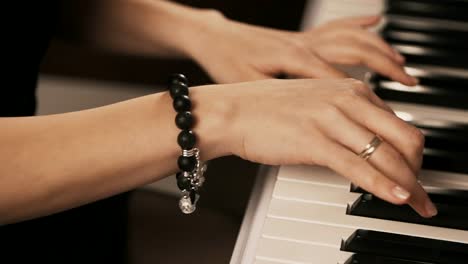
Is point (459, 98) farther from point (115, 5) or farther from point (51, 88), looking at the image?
point (51, 88)

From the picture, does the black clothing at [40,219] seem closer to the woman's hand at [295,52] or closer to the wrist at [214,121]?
the woman's hand at [295,52]

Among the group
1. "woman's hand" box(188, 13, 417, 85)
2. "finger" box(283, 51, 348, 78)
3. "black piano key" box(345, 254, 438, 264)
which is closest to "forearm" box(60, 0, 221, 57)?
"woman's hand" box(188, 13, 417, 85)

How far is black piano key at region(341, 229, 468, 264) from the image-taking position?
2.42 ft

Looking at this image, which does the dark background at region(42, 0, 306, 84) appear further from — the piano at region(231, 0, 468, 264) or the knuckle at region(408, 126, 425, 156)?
the knuckle at region(408, 126, 425, 156)

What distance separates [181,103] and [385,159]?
0.70ft

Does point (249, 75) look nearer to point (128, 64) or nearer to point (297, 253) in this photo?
point (297, 253)

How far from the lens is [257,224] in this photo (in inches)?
31.4

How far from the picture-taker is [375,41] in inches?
41.1

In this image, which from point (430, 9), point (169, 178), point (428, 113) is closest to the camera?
point (428, 113)

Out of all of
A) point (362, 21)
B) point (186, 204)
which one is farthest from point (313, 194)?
point (362, 21)

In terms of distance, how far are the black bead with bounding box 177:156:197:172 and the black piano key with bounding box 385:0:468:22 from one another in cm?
52

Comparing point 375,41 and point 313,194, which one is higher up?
point 375,41

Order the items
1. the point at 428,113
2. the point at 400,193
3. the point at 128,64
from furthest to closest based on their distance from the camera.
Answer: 1. the point at 128,64
2. the point at 428,113
3. the point at 400,193

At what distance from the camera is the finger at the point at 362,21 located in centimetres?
109
